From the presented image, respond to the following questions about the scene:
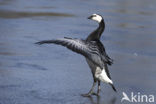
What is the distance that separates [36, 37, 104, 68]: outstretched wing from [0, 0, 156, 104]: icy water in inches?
20.8

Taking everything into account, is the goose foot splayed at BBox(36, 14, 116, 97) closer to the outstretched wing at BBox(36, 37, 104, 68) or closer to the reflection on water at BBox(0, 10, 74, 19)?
Answer: the outstretched wing at BBox(36, 37, 104, 68)

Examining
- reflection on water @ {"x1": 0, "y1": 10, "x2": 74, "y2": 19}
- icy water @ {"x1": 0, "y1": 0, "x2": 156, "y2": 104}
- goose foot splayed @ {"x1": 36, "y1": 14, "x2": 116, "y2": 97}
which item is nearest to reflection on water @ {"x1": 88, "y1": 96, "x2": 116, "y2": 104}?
icy water @ {"x1": 0, "y1": 0, "x2": 156, "y2": 104}

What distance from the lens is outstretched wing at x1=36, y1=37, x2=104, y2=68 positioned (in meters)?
7.91

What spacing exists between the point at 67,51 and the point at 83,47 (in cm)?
312

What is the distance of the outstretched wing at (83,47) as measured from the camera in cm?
791

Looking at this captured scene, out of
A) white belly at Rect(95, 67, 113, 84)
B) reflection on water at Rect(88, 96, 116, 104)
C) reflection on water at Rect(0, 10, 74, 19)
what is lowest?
reflection on water at Rect(0, 10, 74, 19)

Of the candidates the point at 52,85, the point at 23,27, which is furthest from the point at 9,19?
the point at 52,85

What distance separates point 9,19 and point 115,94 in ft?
21.0

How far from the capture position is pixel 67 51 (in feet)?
36.3

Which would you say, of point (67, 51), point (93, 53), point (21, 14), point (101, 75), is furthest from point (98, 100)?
point (21, 14)

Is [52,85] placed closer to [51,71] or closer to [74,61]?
[51,71]

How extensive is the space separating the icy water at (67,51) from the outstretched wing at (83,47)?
53 cm

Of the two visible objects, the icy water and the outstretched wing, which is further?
the icy water

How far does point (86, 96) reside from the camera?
8047mm
